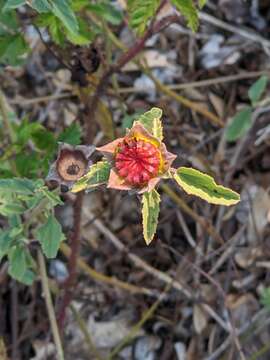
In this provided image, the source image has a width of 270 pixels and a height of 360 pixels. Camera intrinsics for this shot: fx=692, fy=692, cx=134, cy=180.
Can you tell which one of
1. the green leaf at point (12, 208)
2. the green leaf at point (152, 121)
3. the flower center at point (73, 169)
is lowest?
the green leaf at point (12, 208)

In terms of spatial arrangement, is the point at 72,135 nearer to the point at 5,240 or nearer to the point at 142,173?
the point at 5,240

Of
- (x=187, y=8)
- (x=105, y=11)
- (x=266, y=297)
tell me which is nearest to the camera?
(x=187, y=8)

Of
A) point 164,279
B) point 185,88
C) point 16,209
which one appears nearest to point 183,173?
point 16,209

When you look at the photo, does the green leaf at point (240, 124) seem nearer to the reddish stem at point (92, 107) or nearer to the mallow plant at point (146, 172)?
the reddish stem at point (92, 107)

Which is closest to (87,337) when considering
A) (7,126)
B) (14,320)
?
(14,320)

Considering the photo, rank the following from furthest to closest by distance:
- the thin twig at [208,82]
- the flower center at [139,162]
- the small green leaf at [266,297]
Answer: the thin twig at [208,82]
the small green leaf at [266,297]
the flower center at [139,162]

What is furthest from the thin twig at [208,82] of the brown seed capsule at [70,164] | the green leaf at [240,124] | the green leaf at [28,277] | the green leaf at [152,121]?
the green leaf at [152,121]
